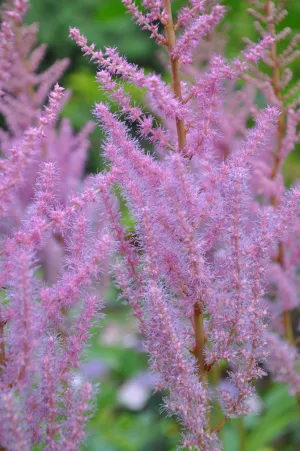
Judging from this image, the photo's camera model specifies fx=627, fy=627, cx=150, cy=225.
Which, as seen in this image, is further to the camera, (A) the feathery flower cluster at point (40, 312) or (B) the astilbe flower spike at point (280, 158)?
(B) the astilbe flower spike at point (280, 158)

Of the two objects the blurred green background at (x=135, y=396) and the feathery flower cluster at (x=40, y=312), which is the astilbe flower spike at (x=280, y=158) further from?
the feathery flower cluster at (x=40, y=312)

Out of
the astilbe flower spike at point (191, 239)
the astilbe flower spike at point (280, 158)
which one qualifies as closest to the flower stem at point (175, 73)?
the astilbe flower spike at point (191, 239)

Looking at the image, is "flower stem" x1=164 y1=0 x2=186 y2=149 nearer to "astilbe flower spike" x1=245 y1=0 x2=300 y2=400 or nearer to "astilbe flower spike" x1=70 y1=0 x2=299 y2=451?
"astilbe flower spike" x1=70 y1=0 x2=299 y2=451

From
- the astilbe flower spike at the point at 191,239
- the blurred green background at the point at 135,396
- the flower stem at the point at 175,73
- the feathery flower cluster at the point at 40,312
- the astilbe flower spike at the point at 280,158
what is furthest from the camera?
the blurred green background at the point at 135,396

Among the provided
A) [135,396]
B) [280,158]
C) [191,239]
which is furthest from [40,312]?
[135,396]

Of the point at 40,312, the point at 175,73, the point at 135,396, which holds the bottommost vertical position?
the point at 135,396

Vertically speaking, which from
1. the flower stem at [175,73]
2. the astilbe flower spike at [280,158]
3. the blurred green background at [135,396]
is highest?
the flower stem at [175,73]

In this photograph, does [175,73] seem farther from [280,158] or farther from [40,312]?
[280,158]

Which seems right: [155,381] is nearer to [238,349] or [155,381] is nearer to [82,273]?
[238,349]

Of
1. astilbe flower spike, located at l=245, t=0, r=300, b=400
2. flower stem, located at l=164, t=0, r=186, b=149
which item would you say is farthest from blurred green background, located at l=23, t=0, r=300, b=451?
astilbe flower spike, located at l=245, t=0, r=300, b=400

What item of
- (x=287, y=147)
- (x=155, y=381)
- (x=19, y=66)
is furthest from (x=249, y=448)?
(x=19, y=66)

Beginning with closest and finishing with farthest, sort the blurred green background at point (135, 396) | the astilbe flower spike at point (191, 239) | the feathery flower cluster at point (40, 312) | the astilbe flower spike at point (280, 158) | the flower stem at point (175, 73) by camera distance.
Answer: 1. the feathery flower cluster at point (40, 312)
2. the astilbe flower spike at point (191, 239)
3. the flower stem at point (175, 73)
4. the astilbe flower spike at point (280, 158)
5. the blurred green background at point (135, 396)
